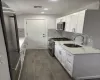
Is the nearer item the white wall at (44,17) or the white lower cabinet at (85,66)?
the white lower cabinet at (85,66)

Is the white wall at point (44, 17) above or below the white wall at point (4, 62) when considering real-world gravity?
above

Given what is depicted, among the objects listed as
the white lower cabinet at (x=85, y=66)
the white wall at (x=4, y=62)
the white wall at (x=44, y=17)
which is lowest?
the white lower cabinet at (x=85, y=66)

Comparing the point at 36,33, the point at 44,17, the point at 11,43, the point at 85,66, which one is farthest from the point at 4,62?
the point at 44,17

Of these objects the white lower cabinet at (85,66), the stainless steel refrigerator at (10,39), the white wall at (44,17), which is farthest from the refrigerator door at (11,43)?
the white wall at (44,17)

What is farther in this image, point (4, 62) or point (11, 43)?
point (11, 43)

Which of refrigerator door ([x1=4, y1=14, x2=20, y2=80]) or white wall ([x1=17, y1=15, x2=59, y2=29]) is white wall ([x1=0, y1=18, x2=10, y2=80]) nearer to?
refrigerator door ([x1=4, y1=14, x2=20, y2=80])

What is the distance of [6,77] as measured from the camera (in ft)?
3.99

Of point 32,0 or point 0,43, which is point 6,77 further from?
point 32,0

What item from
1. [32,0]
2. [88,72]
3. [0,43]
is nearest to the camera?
[0,43]

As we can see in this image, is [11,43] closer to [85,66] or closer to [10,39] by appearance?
[10,39]

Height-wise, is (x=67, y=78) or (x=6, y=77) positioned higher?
(x=6, y=77)

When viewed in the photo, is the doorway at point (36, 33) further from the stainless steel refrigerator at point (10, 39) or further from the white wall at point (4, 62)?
the white wall at point (4, 62)

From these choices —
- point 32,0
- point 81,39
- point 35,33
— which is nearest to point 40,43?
point 35,33

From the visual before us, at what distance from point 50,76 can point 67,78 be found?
0.52m
